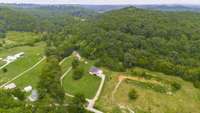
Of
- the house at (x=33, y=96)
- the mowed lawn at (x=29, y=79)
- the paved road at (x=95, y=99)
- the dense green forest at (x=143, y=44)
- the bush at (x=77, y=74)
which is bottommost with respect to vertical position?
the mowed lawn at (x=29, y=79)

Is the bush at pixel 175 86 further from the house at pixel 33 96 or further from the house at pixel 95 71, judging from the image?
the house at pixel 33 96

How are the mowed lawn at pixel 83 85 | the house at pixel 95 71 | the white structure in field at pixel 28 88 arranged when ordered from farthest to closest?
1. the house at pixel 95 71
2. the white structure in field at pixel 28 88
3. the mowed lawn at pixel 83 85

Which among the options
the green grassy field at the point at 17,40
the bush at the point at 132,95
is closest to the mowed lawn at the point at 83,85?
the bush at the point at 132,95

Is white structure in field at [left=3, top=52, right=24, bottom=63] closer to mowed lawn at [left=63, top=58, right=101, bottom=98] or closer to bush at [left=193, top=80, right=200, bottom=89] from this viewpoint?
mowed lawn at [left=63, top=58, right=101, bottom=98]

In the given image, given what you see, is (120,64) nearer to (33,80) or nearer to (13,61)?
(33,80)

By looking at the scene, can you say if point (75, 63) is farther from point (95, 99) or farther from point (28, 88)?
point (95, 99)

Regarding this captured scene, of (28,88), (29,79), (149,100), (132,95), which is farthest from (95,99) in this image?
(29,79)
